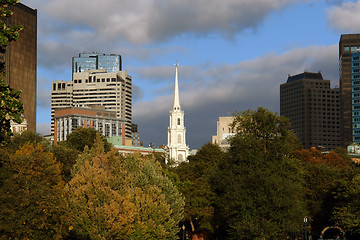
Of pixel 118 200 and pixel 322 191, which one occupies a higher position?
pixel 118 200

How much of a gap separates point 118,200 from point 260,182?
25950mm

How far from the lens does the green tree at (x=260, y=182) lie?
3529 inches

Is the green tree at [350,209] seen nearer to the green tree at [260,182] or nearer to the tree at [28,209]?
the green tree at [260,182]

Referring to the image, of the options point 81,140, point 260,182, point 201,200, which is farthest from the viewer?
point 81,140

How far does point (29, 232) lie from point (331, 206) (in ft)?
198

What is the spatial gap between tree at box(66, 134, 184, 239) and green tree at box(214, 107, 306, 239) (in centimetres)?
1014

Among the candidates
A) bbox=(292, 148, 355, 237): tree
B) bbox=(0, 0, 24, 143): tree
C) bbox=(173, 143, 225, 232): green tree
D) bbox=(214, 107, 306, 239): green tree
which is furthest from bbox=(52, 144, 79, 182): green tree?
bbox=(0, 0, 24, 143): tree

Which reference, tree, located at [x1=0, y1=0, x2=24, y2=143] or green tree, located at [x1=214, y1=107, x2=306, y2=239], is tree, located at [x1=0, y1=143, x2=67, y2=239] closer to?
tree, located at [x1=0, y1=0, x2=24, y2=143]

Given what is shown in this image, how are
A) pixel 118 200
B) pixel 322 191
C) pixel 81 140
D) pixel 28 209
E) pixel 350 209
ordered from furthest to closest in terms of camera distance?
pixel 81 140
pixel 322 191
pixel 350 209
pixel 118 200
pixel 28 209

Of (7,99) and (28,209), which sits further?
(28,209)

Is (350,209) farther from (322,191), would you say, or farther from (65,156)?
(65,156)

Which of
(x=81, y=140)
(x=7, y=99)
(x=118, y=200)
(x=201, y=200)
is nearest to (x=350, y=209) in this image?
(x=201, y=200)

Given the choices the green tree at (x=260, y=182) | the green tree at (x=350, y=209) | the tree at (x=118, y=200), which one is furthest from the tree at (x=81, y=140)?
the green tree at (x=350, y=209)

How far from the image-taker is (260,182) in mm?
91500
